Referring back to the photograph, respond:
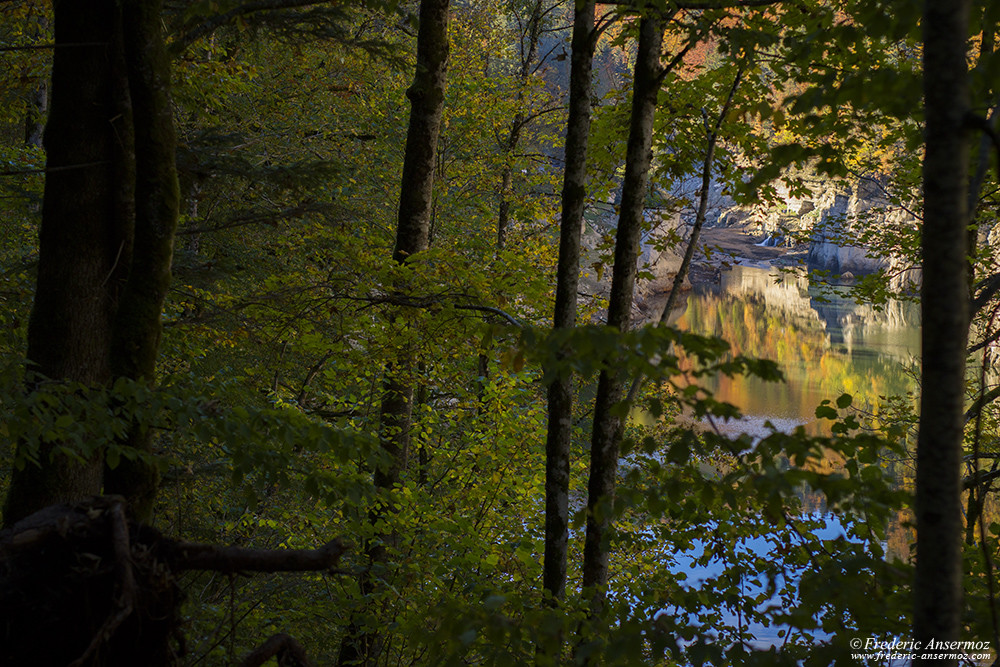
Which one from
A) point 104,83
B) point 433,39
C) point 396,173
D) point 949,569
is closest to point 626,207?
point 433,39

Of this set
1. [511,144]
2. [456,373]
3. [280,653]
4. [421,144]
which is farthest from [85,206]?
[511,144]

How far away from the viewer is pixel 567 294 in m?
4.95

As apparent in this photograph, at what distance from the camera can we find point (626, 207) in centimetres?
472

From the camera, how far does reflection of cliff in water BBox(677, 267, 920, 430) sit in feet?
80.8

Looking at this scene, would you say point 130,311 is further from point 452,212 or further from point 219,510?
point 452,212

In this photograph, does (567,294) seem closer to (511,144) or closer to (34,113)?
(34,113)

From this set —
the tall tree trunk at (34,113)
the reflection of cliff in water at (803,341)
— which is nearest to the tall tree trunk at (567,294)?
the tall tree trunk at (34,113)

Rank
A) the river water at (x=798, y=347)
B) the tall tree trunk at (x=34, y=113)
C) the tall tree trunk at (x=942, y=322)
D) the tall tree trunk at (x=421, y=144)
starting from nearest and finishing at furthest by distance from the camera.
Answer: the tall tree trunk at (x=942, y=322) < the tall tree trunk at (x=421, y=144) < the tall tree trunk at (x=34, y=113) < the river water at (x=798, y=347)

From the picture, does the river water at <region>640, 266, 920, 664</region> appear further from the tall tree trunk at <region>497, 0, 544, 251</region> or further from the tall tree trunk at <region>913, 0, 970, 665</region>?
the tall tree trunk at <region>913, 0, 970, 665</region>

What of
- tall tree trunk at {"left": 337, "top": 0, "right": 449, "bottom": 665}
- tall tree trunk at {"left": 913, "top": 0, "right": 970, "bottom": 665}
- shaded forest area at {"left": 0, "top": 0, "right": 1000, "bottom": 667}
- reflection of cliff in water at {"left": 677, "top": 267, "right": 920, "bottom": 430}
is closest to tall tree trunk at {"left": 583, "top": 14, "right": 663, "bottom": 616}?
shaded forest area at {"left": 0, "top": 0, "right": 1000, "bottom": 667}

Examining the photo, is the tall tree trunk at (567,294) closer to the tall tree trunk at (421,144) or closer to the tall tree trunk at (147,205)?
the tall tree trunk at (421,144)

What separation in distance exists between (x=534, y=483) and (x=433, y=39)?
480cm

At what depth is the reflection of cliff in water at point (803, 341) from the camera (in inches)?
970

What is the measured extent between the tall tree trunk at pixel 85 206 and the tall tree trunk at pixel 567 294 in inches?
109
